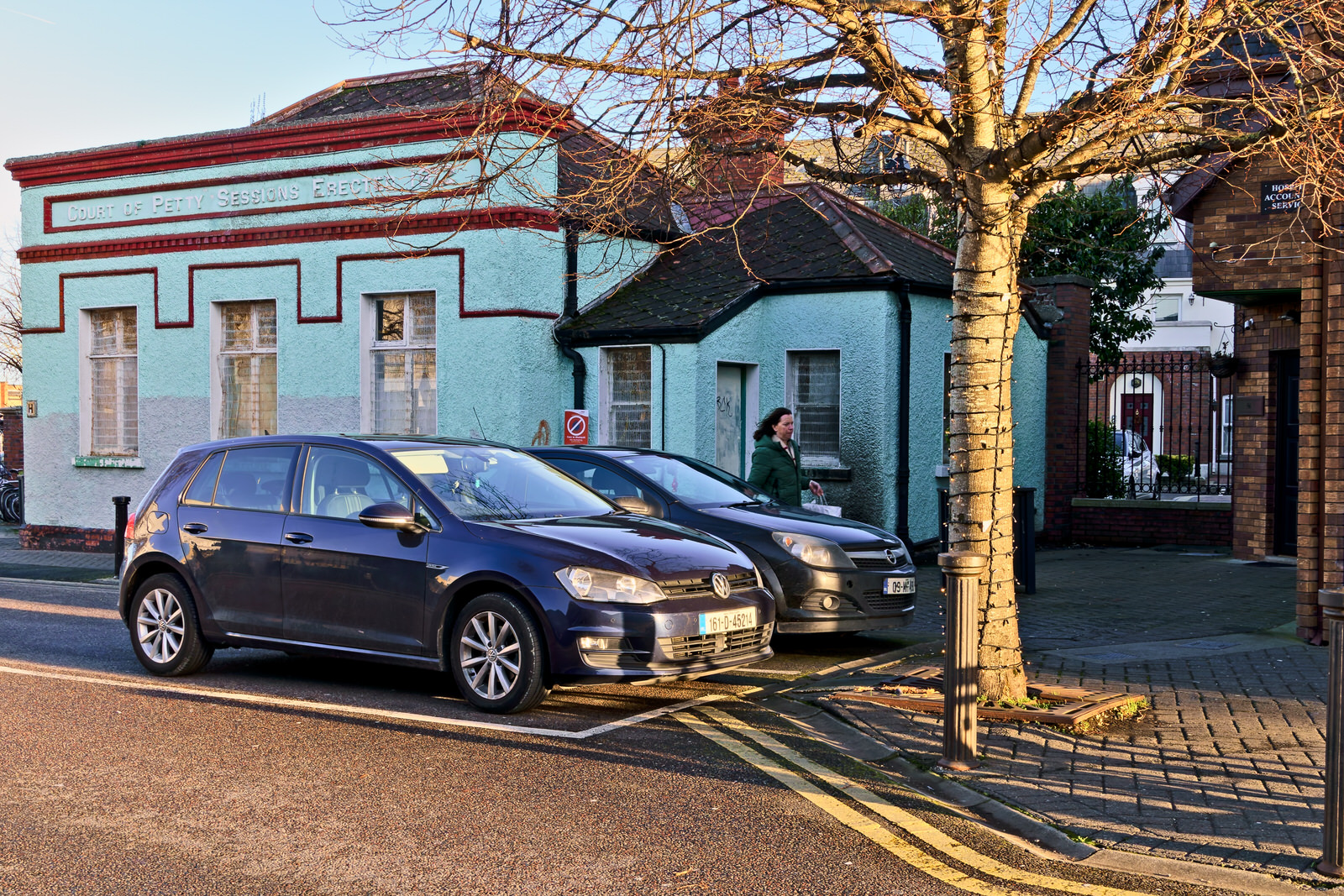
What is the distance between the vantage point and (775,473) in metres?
11.8

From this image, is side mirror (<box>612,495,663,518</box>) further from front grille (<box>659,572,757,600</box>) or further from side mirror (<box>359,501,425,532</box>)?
side mirror (<box>359,501,425,532</box>)

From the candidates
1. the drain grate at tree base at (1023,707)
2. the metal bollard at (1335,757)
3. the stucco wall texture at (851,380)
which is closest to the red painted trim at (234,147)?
the stucco wall texture at (851,380)

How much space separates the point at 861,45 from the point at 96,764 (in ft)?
17.2

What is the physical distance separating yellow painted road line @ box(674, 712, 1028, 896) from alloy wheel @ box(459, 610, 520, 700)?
1.04m

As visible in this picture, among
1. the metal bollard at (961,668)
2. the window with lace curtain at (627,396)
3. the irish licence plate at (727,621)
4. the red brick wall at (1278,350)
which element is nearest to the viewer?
the metal bollard at (961,668)

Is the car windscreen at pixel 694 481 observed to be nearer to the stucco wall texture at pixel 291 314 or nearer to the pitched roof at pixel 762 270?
the stucco wall texture at pixel 291 314

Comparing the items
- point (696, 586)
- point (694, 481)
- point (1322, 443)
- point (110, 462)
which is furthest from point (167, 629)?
point (110, 462)

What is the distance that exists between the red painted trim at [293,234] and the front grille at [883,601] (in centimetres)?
693

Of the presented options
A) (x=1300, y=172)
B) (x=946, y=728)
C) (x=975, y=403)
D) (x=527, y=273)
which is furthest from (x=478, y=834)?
(x=527, y=273)

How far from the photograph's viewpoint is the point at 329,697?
25.6 ft

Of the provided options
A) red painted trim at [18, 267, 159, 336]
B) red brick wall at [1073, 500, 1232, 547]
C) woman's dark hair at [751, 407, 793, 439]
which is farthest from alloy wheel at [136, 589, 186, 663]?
red brick wall at [1073, 500, 1232, 547]

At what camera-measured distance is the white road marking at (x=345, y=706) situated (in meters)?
6.85

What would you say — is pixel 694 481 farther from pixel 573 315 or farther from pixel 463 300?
pixel 463 300

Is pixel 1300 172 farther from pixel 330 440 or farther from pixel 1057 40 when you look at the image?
pixel 330 440
